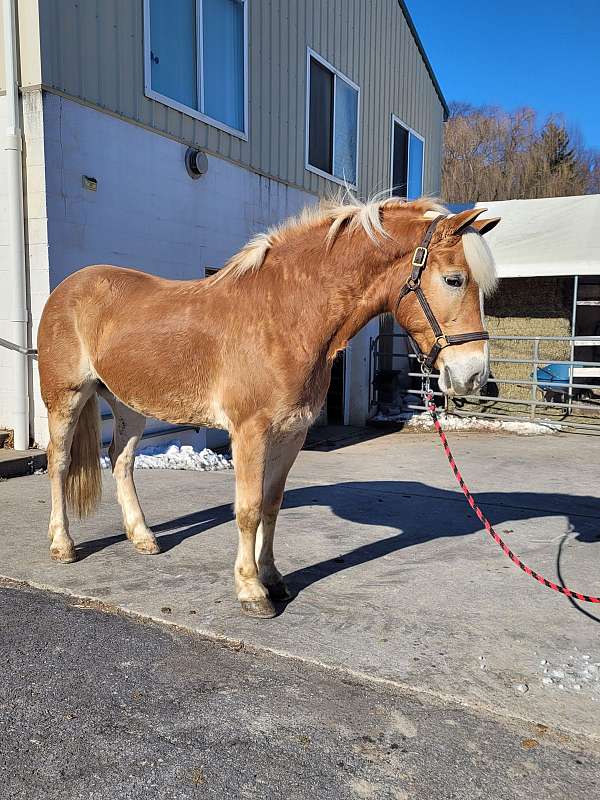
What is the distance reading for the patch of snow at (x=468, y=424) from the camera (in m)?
9.66

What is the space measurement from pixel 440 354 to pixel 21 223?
4.57 metres

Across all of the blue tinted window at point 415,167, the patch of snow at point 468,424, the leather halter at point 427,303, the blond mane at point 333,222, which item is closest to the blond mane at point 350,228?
the blond mane at point 333,222

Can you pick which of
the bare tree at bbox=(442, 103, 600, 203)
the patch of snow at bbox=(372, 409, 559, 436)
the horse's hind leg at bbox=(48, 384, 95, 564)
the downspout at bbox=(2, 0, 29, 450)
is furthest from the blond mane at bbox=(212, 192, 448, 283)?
the bare tree at bbox=(442, 103, 600, 203)

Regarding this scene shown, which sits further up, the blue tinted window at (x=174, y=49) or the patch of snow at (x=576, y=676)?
the blue tinted window at (x=174, y=49)

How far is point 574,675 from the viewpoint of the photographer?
2.57m

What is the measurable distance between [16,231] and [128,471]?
9.91 feet

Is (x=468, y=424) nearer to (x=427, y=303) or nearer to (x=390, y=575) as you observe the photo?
(x=390, y=575)

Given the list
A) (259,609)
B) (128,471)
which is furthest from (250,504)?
(128,471)

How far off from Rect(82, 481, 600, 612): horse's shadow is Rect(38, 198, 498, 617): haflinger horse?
34.6 inches

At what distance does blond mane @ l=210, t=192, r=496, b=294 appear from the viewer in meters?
2.76

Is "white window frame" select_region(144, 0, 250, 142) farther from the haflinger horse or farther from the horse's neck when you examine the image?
the horse's neck

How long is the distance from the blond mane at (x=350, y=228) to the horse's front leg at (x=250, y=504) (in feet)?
2.73

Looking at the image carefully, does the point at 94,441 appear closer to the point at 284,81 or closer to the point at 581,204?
the point at 284,81

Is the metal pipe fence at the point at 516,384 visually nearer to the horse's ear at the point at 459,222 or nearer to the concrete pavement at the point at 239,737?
the horse's ear at the point at 459,222
